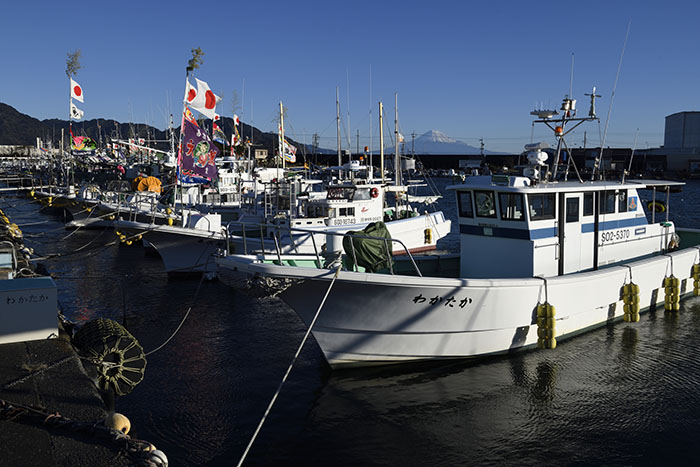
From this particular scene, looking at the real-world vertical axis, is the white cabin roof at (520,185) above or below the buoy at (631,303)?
above

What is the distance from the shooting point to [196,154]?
19.1 metres

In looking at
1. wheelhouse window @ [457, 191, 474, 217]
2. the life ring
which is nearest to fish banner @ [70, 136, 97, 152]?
wheelhouse window @ [457, 191, 474, 217]

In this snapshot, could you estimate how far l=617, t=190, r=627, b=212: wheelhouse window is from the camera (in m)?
14.1

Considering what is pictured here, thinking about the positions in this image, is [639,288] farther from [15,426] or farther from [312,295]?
[15,426]

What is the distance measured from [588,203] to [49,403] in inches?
457

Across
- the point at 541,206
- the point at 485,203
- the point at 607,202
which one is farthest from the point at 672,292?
the point at 485,203

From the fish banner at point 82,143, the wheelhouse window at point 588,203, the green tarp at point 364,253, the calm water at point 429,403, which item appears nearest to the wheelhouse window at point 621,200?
the wheelhouse window at point 588,203

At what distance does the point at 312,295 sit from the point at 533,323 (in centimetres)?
481

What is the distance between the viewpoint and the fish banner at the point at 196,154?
18.9 m

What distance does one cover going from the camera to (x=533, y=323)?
38.8 feet

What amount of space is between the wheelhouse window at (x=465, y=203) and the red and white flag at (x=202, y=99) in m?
9.28

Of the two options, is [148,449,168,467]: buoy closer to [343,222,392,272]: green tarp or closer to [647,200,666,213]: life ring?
[343,222,392,272]: green tarp

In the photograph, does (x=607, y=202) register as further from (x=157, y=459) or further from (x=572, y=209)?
(x=157, y=459)

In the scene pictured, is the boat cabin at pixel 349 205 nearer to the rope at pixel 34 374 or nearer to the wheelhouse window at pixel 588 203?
the wheelhouse window at pixel 588 203
